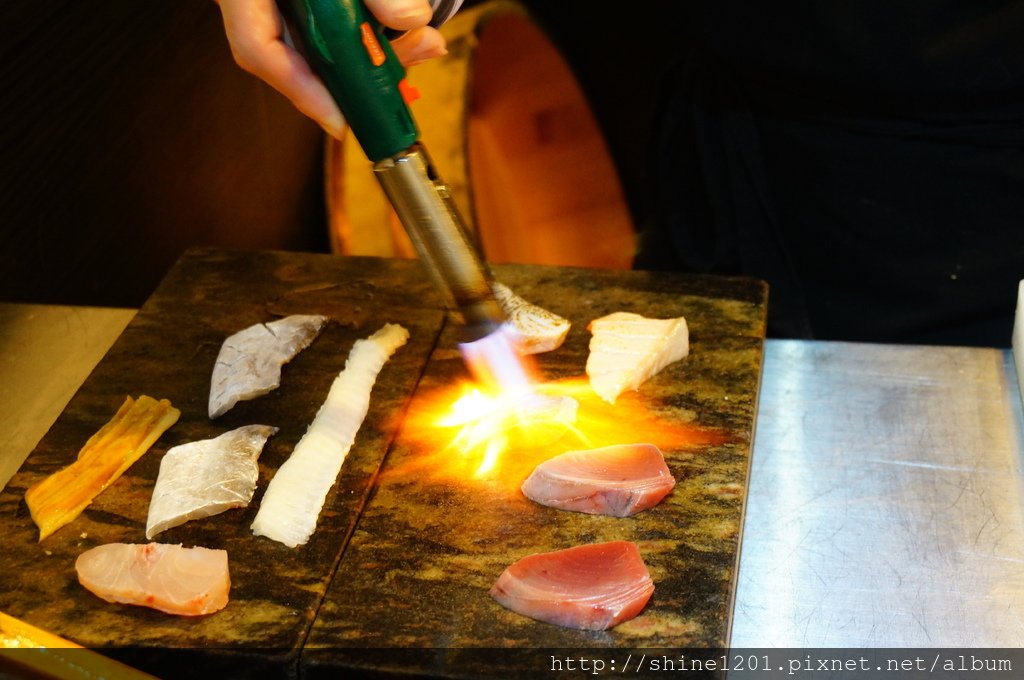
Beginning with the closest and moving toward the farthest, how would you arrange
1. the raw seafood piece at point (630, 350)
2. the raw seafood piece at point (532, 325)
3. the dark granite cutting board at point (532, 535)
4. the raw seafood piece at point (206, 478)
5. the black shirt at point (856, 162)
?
the dark granite cutting board at point (532, 535), the raw seafood piece at point (206, 478), the raw seafood piece at point (630, 350), the raw seafood piece at point (532, 325), the black shirt at point (856, 162)

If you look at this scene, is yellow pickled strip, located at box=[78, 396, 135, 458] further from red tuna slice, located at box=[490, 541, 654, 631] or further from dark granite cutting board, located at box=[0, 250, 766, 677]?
red tuna slice, located at box=[490, 541, 654, 631]

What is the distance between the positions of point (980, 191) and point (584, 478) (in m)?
1.23

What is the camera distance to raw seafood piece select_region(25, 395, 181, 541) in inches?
68.6

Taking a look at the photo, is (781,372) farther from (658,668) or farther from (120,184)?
(120,184)

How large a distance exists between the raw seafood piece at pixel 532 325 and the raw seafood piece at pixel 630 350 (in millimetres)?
69

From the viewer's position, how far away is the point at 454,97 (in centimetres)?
332

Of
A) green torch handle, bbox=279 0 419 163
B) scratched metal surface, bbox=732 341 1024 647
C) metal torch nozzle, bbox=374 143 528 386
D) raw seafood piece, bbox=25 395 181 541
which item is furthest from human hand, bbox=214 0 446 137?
scratched metal surface, bbox=732 341 1024 647

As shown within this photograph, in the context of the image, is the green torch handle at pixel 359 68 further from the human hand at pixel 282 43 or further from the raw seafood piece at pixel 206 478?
the raw seafood piece at pixel 206 478

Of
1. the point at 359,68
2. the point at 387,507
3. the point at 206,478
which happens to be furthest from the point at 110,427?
Answer: the point at 359,68

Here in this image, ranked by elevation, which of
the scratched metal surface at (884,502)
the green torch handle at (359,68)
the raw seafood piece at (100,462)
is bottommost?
the scratched metal surface at (884,502)

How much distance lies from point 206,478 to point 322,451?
0.19 meters

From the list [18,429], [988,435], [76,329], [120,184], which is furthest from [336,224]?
[988,435]

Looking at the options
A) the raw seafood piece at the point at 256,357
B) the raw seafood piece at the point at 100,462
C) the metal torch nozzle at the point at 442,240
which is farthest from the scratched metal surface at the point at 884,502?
the raw seafood piece at the point at 100,462

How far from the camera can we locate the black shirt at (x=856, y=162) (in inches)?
88.3
